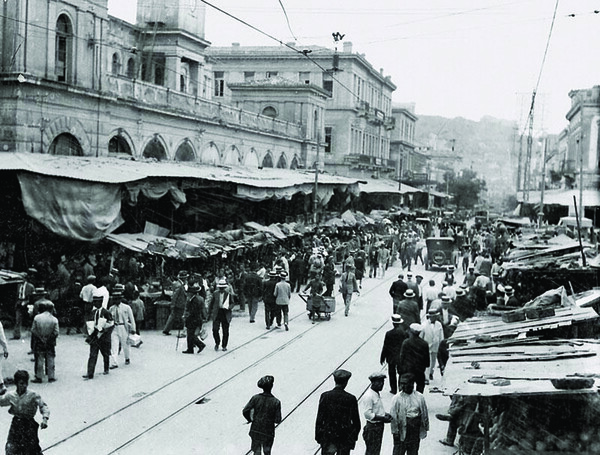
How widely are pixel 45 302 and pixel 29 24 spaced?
12587 millimetres

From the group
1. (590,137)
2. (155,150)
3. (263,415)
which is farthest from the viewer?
(590,137)

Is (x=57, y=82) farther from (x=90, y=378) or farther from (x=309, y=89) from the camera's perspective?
(x=309, y=89)

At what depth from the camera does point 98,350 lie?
41.6 ft

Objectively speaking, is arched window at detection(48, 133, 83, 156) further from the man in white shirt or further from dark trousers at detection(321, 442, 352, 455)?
the man in white shirt

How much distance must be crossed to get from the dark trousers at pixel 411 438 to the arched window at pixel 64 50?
19.0 metres

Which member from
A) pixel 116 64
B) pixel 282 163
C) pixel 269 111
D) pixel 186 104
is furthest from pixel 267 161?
pixel 186 104

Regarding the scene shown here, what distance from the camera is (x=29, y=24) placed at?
2194 cm

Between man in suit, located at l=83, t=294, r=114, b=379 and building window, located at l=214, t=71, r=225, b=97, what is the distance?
2075 inches

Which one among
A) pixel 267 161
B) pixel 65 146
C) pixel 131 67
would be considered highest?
pixel 131 67

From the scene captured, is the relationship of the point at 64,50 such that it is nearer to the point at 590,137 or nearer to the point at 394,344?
the point at 394,344

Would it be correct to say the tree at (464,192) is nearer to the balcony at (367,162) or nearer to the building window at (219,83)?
the balcony at (367,162)

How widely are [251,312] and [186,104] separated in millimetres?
17207

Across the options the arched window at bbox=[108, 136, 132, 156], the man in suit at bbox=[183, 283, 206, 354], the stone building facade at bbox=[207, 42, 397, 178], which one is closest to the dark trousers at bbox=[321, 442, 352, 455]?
the man in suit at bbox=[183, 283, 206, 354]

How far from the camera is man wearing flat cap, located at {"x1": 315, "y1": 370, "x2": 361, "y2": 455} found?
8031 millimetres
